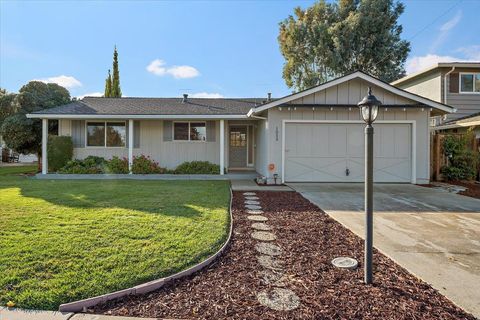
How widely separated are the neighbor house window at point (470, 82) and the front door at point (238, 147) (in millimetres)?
10056

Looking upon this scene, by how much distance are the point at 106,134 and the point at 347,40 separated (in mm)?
18778

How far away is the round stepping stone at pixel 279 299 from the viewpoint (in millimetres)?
2598

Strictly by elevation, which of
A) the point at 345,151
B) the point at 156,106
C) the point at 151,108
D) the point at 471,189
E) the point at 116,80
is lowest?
the point at 471,189

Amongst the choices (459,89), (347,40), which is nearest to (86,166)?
(459,89)

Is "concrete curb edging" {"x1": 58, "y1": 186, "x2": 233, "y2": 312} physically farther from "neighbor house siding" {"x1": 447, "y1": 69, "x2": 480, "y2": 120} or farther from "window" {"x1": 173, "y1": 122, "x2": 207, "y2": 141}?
"neighbor house siding" {"x1": 447, "y1": 69, "x2": 480, "y2": 120}

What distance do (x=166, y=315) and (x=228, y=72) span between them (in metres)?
18.7

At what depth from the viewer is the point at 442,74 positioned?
13523 mm

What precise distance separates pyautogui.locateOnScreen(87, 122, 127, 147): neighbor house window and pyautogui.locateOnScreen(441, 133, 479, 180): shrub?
12993mm

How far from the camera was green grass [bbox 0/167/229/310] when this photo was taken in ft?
9.41

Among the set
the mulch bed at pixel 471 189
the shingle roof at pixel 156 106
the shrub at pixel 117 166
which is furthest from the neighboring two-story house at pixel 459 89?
the shrub at pixel 117 166

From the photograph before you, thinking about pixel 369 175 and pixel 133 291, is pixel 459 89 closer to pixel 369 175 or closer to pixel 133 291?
pixel 369 175

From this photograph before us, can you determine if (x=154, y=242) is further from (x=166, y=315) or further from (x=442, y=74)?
(x=442, y=74)

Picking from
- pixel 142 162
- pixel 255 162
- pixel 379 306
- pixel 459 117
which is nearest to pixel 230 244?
pixel 379 306

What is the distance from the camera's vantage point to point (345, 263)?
3.52 m
